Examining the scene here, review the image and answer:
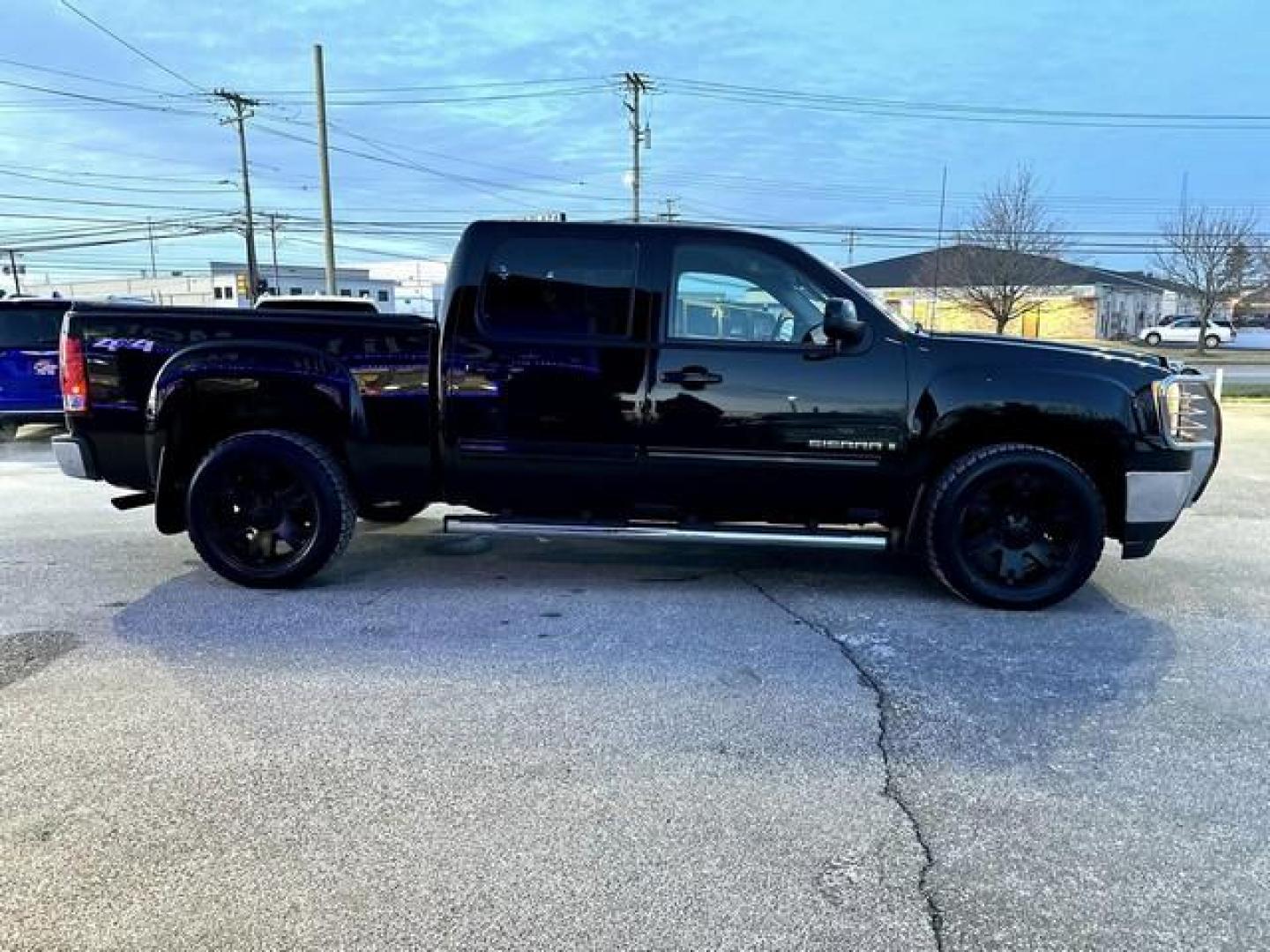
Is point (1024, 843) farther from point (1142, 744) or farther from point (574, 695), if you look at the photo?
point (574, 695)

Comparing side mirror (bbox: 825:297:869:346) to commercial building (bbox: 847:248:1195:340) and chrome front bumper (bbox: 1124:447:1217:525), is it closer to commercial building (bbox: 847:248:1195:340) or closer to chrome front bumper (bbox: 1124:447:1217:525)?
chrome front bumper (bbox: 1124:447:1217:525)

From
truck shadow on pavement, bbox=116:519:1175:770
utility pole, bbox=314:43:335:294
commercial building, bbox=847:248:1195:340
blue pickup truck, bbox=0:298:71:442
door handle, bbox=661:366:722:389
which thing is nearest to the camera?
truck shadow on pavement, bbox=116:519:1175:770

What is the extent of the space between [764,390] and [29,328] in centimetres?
1057

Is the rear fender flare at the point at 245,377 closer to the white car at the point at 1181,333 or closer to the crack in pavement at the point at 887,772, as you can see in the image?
the crack in pavement at the point at 887,772

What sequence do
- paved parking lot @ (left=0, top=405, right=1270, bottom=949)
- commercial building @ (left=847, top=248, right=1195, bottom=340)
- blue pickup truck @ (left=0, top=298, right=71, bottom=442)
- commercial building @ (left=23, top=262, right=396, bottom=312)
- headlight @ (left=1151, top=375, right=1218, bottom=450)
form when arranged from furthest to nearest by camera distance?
commercial building @ (left=23, top=262, right=396, bottom=312)
commercial building @ (left=847, top=248, right=1195, bottom=340)
blue pickup truck @ (left=0, top=298, right=71, bottom=442)
headlight @ (left=1151, top=375, right=1218, bottom=450)
paved parking lot @ (left=0, top=405, right=1270, bottom=949)

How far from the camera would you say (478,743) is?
139 inches

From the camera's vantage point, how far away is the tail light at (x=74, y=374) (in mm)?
5344

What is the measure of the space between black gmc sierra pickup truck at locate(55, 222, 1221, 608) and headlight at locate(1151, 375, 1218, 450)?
16 millimetres

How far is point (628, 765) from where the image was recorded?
336cm

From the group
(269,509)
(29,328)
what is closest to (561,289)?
(269,509)

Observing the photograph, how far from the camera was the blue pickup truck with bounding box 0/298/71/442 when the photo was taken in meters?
11.7

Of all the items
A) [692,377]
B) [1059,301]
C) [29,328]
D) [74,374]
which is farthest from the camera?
[1059,301]

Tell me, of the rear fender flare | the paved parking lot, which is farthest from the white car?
the rear fender flare

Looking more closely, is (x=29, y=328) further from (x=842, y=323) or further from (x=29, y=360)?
(x=842, y=323)
